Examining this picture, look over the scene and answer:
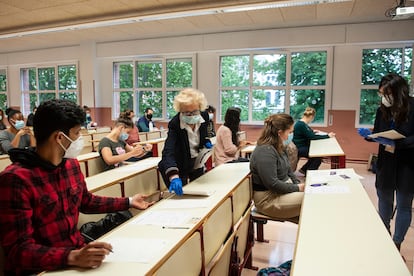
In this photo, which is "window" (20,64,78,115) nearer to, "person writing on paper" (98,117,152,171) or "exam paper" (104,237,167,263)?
"person writing on paper" (98,117,152,171)

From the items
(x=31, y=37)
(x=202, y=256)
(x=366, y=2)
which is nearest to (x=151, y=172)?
(x=202, y=256)

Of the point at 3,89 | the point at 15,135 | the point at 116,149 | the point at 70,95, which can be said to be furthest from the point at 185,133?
the point at 3,89

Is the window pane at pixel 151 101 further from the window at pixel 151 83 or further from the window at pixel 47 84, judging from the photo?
the window at pixel 47 84

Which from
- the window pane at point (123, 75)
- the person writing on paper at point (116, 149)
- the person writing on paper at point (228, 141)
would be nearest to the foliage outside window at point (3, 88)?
the window pane at point (123, 75)

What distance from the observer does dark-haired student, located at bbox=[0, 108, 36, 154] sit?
3.57 metres

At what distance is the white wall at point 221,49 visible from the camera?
19.9ft

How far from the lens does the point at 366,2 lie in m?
4.92

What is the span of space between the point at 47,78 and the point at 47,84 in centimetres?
19

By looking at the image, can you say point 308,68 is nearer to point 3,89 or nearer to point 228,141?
point 228,141

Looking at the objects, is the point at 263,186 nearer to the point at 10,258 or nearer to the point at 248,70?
the point at 10,258

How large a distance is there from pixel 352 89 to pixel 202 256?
6.04 metres

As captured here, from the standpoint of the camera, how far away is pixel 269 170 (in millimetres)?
2225

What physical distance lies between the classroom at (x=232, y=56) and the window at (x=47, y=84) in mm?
60

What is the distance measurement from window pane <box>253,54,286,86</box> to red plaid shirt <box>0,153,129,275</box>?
242 inches
